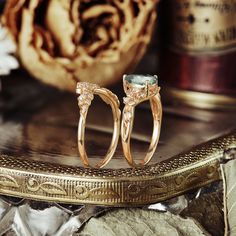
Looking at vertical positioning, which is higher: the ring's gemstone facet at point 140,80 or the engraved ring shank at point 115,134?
the ring's gemstone facet at point 140,80

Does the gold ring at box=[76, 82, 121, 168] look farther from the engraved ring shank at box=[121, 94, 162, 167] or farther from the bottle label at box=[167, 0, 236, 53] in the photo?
the bottle label at box=[167, 0, 236, 53]

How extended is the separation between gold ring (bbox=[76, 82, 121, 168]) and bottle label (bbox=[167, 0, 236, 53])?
0.48 feet

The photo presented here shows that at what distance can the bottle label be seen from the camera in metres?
0.56

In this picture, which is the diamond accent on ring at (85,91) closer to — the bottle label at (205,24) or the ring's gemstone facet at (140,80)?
the ring's gemstone facet at (140,80)

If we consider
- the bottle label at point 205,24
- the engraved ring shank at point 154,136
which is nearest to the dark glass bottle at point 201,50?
the bottle label at point 205,24

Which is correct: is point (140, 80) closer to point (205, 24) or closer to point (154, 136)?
point (154, 136)

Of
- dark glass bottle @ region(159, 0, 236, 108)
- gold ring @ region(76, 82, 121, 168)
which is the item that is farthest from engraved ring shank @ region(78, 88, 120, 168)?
dark glass bottle @ region(159, 0, 236, 108)

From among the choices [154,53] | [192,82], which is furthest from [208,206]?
[154,53]

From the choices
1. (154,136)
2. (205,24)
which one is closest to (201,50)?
(205,24)

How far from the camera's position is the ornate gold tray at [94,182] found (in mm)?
436

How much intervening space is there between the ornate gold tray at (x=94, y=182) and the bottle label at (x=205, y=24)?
0.50ft

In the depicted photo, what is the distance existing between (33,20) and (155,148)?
0.50 ft

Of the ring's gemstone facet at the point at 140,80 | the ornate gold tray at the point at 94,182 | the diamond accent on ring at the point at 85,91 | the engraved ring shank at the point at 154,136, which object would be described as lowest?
the ornate gold tray at the point at 94,182

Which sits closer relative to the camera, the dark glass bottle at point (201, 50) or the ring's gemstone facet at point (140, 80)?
the ring's gemstone facet at point (140, 80)
